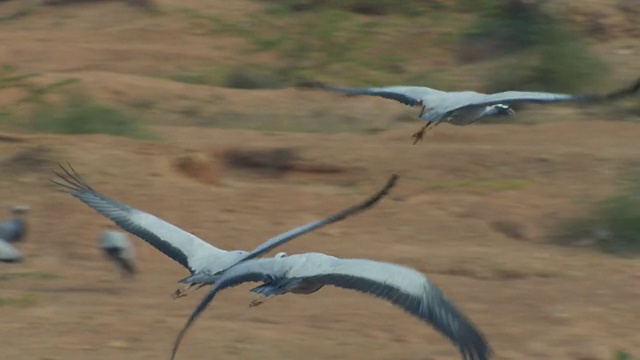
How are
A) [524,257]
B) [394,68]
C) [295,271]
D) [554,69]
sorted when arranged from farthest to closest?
[394,68]
[554,69]
[524,257]
[295,271]

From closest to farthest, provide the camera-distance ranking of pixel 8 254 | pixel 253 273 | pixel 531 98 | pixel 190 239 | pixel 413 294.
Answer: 1. pixel 413 294
2. pixel 253 273
3. pixel 190 239
4. pixel 531 98
5. pixel 8 254

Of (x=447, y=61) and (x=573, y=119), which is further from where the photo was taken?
(x=447, y=61)

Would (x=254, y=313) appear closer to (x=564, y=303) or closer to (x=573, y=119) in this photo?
(x=564, y=303)

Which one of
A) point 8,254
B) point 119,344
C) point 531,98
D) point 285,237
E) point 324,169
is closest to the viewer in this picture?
point 285,237

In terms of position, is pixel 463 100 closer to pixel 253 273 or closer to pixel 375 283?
pixel 253 273

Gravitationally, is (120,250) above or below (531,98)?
below

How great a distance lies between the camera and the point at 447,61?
1867 centimetres

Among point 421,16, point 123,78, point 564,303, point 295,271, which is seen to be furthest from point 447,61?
point 295,271

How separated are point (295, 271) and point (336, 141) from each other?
24.1 feet

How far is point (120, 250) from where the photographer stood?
9008 mm

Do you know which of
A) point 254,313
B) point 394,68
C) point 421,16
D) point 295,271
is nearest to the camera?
point 295,271

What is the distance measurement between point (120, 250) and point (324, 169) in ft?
11.9

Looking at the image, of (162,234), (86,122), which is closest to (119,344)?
(162,234)

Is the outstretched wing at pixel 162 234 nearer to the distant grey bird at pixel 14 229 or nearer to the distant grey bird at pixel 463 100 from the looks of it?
the distant grey bird at pixel 463 100
